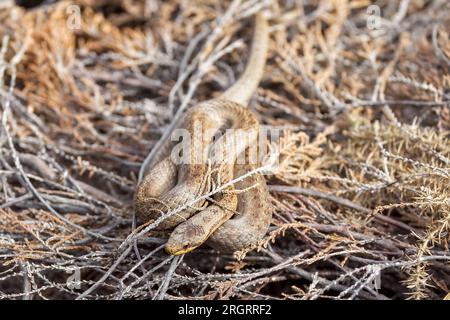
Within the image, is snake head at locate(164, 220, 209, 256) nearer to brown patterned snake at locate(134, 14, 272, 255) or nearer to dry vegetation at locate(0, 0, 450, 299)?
brown patterned snake at locate(134, 14, 272, 255)

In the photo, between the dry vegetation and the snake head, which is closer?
the snake head

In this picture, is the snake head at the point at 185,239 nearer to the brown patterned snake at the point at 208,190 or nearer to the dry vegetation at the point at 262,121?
the brown patterned snake at the point at 208,190

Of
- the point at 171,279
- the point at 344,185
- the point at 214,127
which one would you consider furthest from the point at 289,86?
the point at 171,279

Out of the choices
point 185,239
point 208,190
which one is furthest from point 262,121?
point 185,239

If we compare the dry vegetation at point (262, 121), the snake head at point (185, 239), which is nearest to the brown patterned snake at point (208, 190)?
the snake head at point (185, 239)

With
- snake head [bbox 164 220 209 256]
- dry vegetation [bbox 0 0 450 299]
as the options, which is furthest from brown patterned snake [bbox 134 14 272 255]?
dry vegetation [bbox 0 0 450 299]

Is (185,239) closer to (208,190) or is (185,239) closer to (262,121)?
(208,190)
